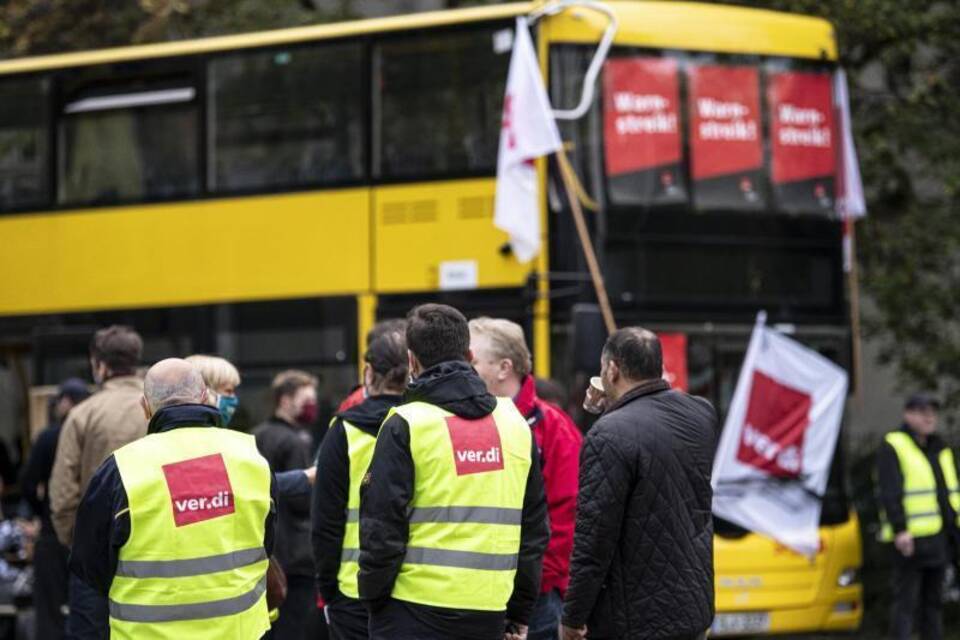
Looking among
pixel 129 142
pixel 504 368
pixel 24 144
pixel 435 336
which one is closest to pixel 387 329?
pixel 504 368

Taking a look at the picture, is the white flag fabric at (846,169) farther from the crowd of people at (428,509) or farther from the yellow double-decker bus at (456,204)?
the crowd of people at (428,509)

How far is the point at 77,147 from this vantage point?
1423 cm

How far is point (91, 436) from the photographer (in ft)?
27.8

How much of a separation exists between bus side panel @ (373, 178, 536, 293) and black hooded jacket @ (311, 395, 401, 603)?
5503mm

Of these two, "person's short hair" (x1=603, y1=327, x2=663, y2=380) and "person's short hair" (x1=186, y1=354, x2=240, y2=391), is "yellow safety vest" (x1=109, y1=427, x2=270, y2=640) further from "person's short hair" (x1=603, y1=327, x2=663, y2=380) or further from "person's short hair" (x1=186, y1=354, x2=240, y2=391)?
"person's short hair" (x1=186, y1=354, x2=240, y2=391)

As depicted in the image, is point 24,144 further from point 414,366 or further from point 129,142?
point 414,366

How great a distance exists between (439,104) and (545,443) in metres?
5.83

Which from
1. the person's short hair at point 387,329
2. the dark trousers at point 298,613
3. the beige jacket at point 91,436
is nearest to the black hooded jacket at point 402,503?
the person's short hair at point 387,329

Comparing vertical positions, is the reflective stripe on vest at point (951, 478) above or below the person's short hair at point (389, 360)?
below

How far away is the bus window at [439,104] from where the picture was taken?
40.7 feet

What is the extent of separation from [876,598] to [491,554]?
10379 millimetres

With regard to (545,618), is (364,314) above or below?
above

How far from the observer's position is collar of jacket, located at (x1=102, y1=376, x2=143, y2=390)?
28.1 ft

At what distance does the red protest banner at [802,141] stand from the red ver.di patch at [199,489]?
7518 millimetres
